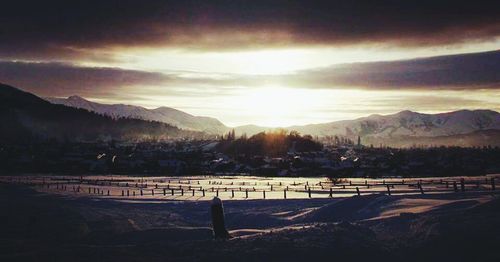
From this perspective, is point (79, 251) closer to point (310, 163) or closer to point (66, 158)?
point (310, 163)

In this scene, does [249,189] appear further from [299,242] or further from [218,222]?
[299,242]

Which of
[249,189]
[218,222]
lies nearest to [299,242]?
[218,222]

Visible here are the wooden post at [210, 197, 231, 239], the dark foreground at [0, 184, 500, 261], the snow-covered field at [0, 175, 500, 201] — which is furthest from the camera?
the snow-covered field at [0, 175, 500, 201]

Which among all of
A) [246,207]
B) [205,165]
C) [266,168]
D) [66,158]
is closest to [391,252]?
[246,207]

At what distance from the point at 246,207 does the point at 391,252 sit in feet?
82.9

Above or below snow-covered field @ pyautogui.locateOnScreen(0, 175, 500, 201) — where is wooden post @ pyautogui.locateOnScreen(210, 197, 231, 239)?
above

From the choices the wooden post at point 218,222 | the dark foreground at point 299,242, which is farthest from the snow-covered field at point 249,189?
the wooden post at point 218,222

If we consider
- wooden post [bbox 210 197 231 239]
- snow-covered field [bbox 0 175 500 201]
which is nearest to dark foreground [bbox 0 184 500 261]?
wooden post [bbox 210 197 231 239]

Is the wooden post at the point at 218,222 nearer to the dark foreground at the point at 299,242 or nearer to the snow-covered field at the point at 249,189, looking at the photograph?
the dark foreground at the point at 299,242

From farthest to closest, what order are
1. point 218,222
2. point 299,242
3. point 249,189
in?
point 249,189
point 218,222
point 299,242

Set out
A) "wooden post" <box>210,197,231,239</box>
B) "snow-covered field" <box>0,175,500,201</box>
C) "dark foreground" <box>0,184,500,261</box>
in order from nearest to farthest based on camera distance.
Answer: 1. "dark foreground" <box>0,184,500,261</box>
2. "wooden post" <box>210,197,231,239</box>
3. "snow-covered field" <box>0,175,500,201</box>

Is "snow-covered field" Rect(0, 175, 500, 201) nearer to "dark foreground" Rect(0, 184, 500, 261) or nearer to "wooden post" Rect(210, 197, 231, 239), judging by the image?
"dark foreground" Rect(0, 184, 500, 261)

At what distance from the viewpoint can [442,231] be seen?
1644 centimetres

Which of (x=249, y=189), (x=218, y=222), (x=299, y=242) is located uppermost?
(x=218, y=222)
